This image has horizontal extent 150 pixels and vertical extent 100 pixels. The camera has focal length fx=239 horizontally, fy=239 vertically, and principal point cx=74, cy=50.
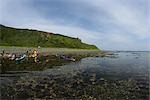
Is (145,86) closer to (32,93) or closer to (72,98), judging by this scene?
(72,98)

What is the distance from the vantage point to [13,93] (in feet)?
73.0

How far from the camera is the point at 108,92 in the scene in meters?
23.8

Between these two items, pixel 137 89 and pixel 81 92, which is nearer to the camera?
pixel 81 92

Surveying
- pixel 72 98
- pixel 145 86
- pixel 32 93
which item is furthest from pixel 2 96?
pixel 145 86

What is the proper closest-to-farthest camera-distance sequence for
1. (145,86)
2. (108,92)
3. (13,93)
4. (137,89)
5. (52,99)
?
(52,99)
(13,93)
(108,92)
(137,89)
(145,86)

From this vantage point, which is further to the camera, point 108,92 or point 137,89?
point 137,89

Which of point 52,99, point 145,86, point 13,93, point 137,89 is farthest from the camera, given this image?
point 145,86

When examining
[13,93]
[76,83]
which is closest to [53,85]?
[76,83]

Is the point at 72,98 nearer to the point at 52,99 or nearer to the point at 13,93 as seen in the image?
the point at 52,99

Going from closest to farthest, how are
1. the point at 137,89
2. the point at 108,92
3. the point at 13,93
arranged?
the point at 13,93
the point at 108,92
the point at 137,89

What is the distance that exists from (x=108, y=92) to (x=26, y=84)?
9261mm

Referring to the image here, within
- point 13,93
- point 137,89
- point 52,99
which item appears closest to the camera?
point 52,99

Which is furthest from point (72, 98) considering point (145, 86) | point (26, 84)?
point (145, 86)

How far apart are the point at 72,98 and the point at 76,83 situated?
23.9 ft
